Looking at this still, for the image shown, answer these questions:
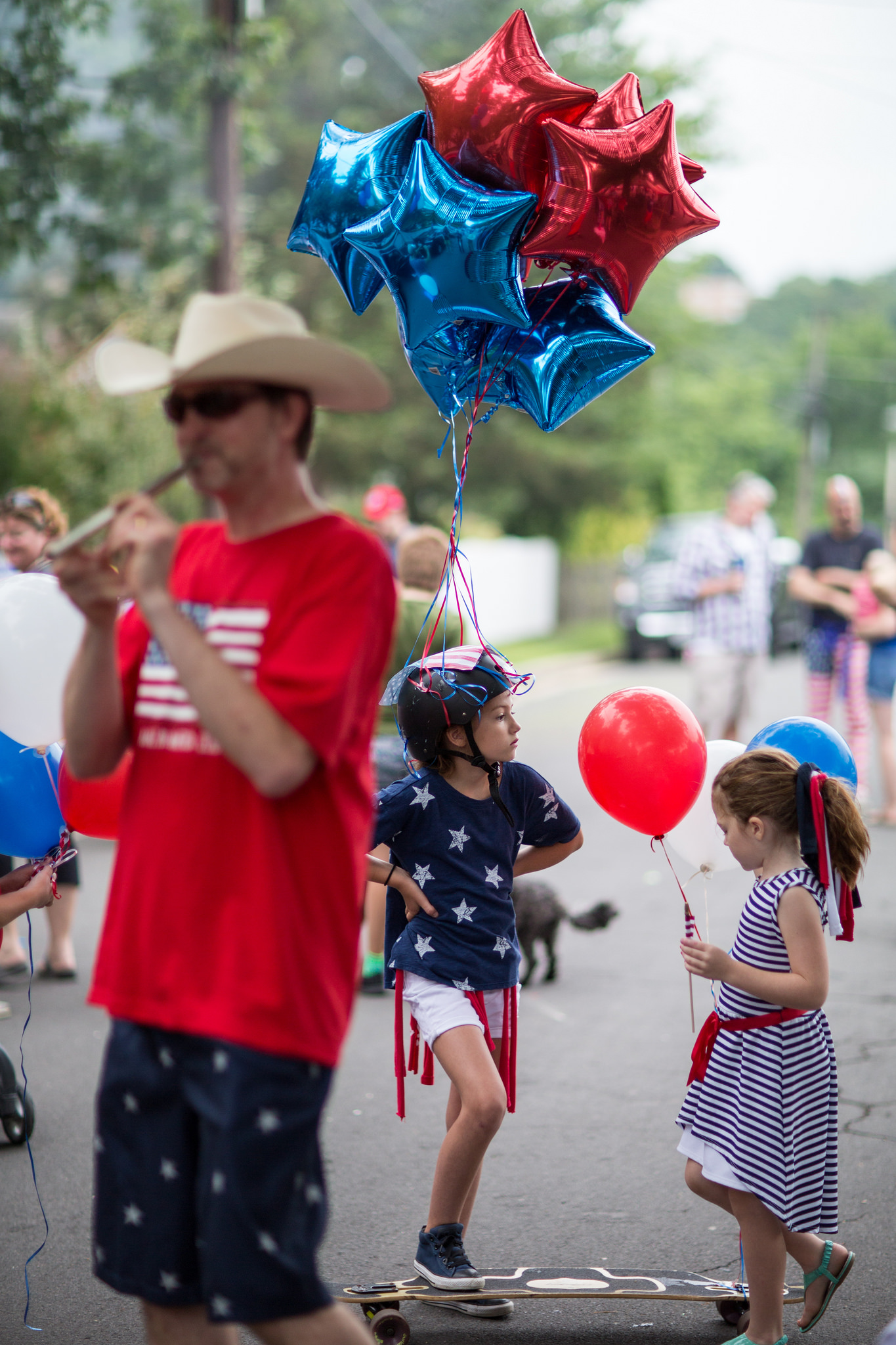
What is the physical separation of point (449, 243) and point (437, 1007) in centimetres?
174

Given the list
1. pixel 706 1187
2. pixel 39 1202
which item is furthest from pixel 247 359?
pixel 39 1202

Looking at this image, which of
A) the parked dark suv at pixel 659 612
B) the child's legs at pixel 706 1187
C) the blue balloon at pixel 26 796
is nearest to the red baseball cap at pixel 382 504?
the blue balloon at pixel 26 796

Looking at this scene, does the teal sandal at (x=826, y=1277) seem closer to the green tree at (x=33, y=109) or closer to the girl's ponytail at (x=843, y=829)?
the girl's ponytail at (x=843, y=829)

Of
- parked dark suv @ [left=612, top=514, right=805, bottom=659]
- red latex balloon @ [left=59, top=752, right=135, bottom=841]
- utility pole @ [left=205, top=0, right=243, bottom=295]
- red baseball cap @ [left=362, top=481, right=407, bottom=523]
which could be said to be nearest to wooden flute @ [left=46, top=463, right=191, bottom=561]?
red latex balloon @ [left=59, top=752, right=135, bottom=841]

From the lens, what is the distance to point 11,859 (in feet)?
16.6

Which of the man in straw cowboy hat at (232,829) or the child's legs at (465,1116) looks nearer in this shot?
the man in straw cowboy hat at (232,829)

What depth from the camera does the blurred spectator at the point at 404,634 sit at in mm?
5555

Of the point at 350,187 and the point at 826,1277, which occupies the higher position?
the point at 350,187

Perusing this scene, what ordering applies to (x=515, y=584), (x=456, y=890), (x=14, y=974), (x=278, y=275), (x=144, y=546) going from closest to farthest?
(x=144, y=546), (x=456, y=890), (x=14, y=974), (x=278, y=275), (x=515, y=584)

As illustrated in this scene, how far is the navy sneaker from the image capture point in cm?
315

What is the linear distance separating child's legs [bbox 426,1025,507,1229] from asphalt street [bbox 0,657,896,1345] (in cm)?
30

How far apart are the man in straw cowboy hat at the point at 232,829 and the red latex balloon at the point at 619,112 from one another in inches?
51.3

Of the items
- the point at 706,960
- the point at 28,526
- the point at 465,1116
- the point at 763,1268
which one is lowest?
the point at 763,1268

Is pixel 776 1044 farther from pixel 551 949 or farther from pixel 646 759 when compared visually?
pixel 551 949
